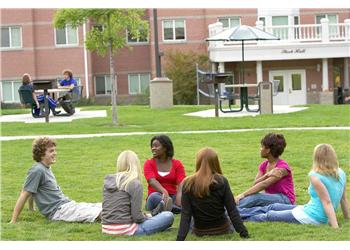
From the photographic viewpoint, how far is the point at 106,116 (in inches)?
890

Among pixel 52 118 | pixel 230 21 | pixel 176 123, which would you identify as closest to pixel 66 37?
pixel 230 21

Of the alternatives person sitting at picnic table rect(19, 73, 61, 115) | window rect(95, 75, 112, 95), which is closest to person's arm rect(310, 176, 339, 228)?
person sitting at picnic table rect(19, 73, 61, 115)

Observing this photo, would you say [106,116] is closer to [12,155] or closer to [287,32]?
[12,155]

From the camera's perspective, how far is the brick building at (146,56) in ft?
140

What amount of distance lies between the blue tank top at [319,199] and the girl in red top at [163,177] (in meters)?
1.49

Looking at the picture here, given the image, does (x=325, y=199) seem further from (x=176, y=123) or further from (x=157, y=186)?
(x=176, y=123)

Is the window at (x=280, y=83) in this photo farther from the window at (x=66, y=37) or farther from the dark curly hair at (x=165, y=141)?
the dark curly hair at (x=165, y=141)

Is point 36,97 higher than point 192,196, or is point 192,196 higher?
point 36,97

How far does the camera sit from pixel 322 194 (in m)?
7.64

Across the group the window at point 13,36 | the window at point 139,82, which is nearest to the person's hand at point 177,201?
the window at point 13,36

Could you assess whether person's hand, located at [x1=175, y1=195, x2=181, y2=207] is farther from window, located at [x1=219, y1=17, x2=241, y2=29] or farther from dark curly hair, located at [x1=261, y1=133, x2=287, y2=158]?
window, located at [x1=219, y1=17, x2=241, y2=29]

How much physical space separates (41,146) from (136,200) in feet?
4.86

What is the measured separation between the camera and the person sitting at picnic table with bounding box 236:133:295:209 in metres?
8.24
